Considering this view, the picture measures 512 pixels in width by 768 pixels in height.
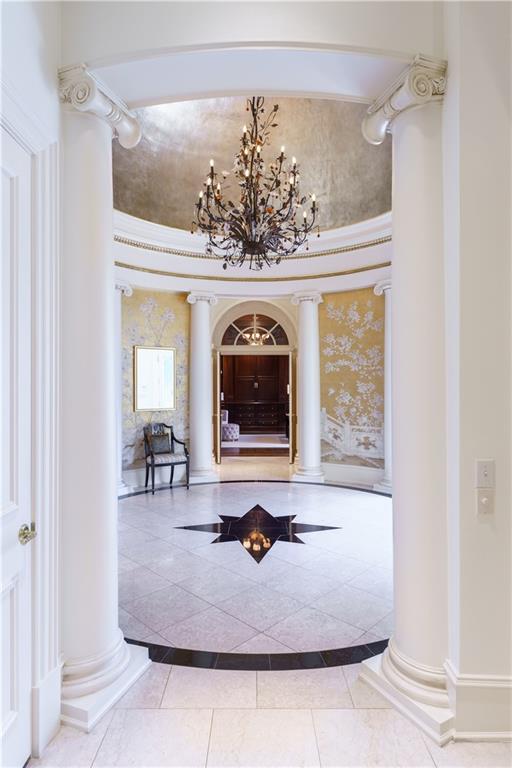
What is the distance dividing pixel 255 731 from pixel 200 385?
6068mm

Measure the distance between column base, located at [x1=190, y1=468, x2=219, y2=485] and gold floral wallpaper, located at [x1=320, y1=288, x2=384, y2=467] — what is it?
6.99 ft

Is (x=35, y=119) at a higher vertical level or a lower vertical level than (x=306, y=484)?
higher

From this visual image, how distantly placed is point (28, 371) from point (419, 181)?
2.10 m

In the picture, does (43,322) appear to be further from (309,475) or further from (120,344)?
(309,475)

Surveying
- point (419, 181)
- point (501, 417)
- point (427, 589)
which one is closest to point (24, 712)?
point (427, 589)

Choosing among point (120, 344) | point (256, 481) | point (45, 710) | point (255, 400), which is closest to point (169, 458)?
point (256, 481)

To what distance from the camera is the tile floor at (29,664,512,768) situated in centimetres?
180

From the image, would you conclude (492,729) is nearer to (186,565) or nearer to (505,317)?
(505,317)

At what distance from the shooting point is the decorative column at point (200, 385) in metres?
7.68

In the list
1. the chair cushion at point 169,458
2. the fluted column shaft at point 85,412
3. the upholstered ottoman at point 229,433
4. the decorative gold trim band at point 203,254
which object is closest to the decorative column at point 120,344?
the chair cushion at point 169,458

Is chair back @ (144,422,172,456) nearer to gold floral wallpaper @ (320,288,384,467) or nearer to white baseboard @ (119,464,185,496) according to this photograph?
white baseboard @ (119,464,185,496)

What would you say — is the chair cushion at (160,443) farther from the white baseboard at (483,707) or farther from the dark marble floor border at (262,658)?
the white baseboard at (483,707)

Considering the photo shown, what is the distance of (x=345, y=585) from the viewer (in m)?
3.55

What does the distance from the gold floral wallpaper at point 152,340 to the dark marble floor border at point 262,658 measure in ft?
15.8
